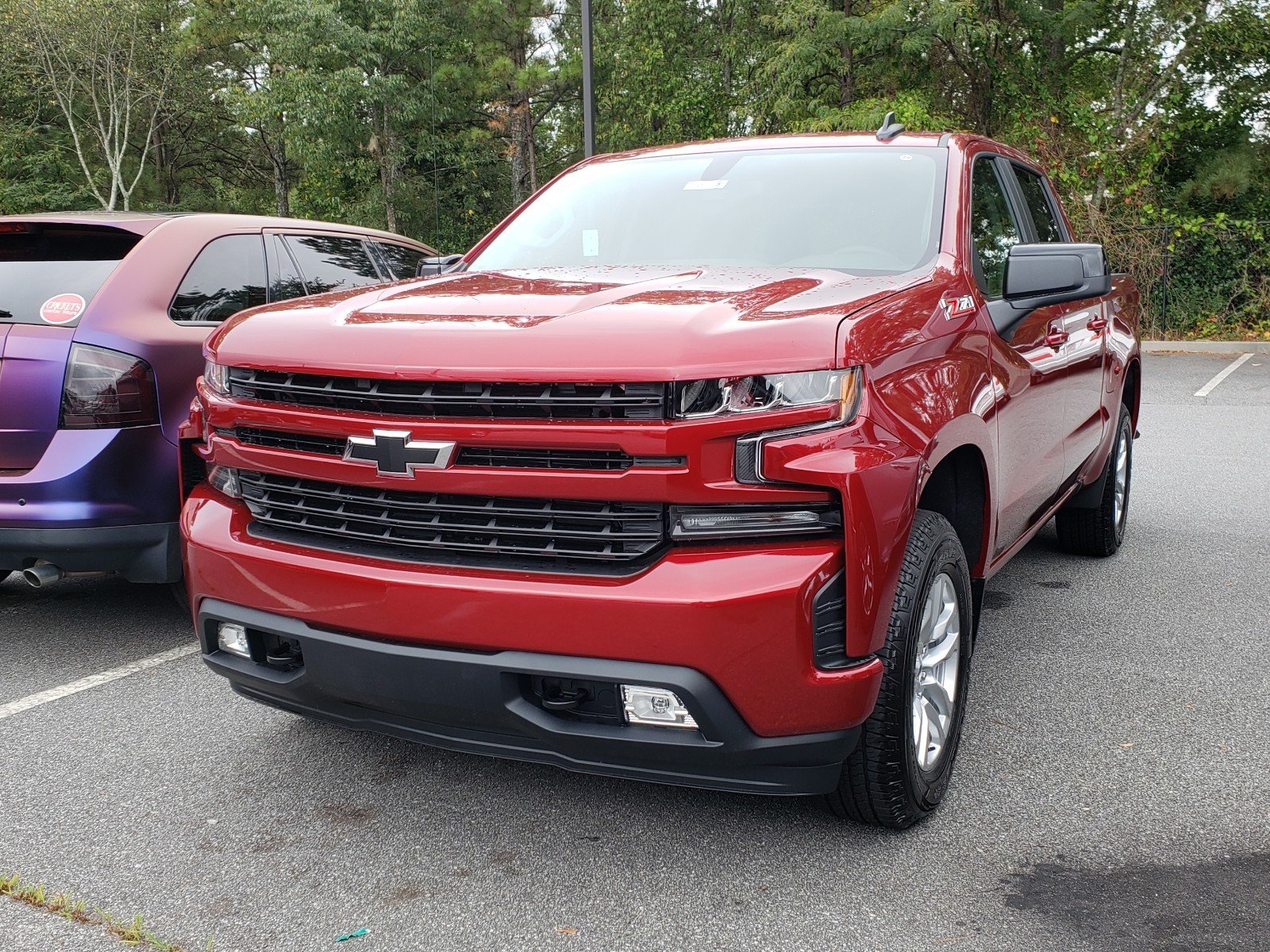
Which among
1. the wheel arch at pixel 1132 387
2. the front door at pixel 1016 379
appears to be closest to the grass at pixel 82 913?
the front door at pixel 1016 379

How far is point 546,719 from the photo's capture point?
241 cm

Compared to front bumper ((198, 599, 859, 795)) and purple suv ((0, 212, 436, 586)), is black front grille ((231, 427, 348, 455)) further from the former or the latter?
purple suv ((0, 212, 436, 586))

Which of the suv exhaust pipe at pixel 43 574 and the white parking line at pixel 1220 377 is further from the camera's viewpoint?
the white parking line at pixel 1220 377

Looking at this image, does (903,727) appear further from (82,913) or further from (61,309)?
(61,309)

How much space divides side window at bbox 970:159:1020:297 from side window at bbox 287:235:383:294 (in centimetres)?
279

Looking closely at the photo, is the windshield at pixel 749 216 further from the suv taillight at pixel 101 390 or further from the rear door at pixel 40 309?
the rear door at pixel 40 309

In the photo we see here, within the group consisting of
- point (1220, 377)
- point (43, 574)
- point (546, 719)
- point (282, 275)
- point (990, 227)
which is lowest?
point (1220, 377)

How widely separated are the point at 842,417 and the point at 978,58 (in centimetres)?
2360

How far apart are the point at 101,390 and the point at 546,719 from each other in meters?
2.51

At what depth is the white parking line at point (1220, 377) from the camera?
13242 millimetres

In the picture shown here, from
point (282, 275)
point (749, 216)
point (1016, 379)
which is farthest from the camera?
point (282, 275)

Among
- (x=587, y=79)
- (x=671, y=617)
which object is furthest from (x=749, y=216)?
(x=587, y=79)

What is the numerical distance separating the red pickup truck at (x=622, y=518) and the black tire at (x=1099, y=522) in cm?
255

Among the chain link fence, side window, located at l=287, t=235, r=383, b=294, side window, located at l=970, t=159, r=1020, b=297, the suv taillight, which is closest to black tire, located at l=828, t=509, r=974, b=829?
side window, located at l=970, t=159, r=1020, b=297
